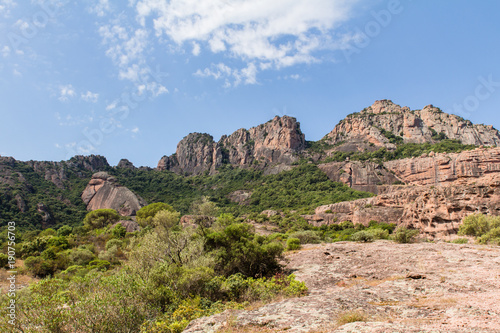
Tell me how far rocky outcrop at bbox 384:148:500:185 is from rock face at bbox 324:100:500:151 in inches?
905

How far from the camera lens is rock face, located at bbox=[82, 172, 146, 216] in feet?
260

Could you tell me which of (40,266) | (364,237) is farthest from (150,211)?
(364,237)

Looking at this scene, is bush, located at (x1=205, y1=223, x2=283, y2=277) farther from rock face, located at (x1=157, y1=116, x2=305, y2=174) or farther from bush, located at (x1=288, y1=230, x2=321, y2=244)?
rock face, located at (x1=157, y1=116, x2=305, y2=174)

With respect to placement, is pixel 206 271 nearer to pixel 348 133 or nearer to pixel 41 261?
pixel 41 261

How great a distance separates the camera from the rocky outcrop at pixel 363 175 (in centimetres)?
8081

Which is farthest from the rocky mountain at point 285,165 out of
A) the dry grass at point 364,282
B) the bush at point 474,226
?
the dry grass at point 364,282

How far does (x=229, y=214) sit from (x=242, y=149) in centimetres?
11484

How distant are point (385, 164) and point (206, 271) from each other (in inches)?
3430

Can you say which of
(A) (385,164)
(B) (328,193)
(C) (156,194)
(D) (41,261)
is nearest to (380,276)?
(D) (41,261)

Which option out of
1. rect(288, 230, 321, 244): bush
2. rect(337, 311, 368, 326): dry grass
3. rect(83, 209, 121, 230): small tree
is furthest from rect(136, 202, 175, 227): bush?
rect(337, 311, 368, 326): dry grass

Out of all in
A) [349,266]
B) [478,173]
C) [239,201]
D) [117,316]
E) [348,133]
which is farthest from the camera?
[348,133]

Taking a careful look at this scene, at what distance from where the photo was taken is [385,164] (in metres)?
89.0

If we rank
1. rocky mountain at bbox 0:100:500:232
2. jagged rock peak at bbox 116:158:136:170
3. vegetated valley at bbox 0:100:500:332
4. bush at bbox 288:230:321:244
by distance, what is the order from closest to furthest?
vegetated valley at bbox 0:100:500:332
bush at bbox 288:230:321:244
rocky mountain at bbox 0:100:500:232
jagged rock peak at bbox 116:158:136:170

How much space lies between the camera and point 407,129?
114m
